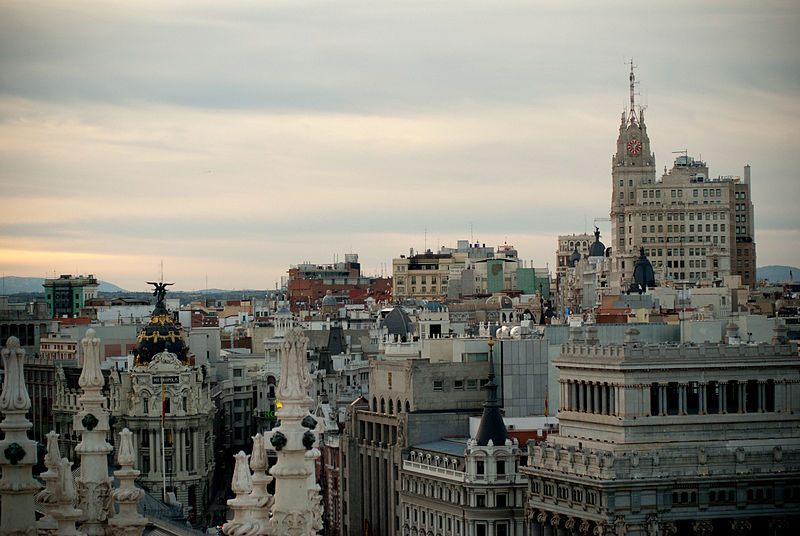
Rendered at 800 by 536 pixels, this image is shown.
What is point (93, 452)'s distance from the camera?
47719 mm

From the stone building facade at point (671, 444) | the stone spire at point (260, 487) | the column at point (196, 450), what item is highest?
the stone spire at point (260, 487)

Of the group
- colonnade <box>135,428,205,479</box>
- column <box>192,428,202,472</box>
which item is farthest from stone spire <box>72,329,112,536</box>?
column <box>192,428,202,472</box>

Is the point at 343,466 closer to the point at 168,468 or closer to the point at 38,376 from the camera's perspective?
the point at 168,468

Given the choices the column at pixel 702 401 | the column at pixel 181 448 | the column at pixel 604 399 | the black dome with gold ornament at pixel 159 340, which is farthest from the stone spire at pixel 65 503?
the black dome with gold ornament at pixel 159 340

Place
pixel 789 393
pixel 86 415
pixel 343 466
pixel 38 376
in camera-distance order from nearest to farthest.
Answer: pixel 86 415 < pixel 789 393 < pixel 343 466 < pixel 38 376

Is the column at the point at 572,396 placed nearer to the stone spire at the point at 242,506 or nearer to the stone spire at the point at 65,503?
the stone spire at the point at 65,503

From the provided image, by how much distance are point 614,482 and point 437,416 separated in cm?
3845

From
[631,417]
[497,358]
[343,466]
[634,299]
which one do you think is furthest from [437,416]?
[634,299]

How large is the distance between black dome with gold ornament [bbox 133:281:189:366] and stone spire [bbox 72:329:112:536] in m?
132

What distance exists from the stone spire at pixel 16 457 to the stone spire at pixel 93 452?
6.16 metres

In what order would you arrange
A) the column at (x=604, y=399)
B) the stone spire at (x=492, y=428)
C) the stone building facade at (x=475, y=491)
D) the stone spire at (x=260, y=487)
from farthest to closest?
the stone spire at (x=492, y=428) < the stone building facade at (x=475, y=491) < the column at (x=604, y=399) < the stone spire at (x=260, y=487)

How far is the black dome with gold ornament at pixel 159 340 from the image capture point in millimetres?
179875

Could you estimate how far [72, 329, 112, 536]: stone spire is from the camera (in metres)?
47.3

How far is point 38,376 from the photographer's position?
631ft
